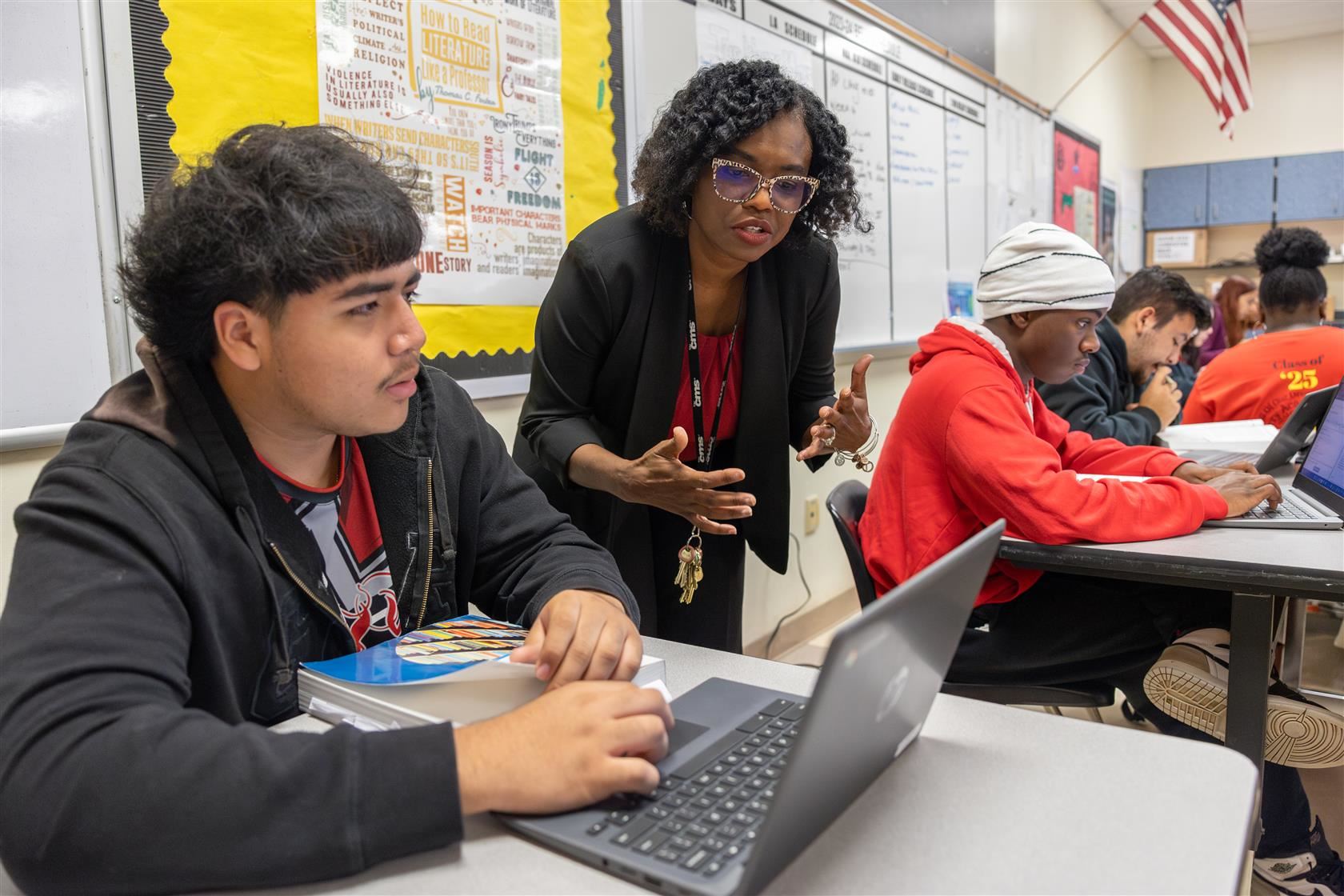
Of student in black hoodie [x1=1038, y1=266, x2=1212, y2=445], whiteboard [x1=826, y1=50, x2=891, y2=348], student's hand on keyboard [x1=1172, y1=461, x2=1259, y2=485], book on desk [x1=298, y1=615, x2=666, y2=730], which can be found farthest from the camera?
whiteboard [x1=826, y1=50, x2=891, y2=348]

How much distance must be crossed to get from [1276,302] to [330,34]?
3070 mm

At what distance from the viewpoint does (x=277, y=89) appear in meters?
1.58

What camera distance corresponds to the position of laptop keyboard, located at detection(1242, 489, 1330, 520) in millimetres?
1706

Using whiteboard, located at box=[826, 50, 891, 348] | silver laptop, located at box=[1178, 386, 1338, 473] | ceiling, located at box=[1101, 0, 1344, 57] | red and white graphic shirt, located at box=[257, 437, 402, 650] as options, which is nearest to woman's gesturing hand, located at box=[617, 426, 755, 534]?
red and white graphic shirt, located at box=[257, 437, 402, 650]

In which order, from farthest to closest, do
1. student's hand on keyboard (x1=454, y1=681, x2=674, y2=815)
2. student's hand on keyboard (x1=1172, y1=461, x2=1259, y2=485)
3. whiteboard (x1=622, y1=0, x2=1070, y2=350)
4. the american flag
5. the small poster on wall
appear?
the small poster on wall < the american flag < whiteboard (x1=622, y1=0, x2=1070, y2=350) < student's hand on keyboard (x1=1172, y1=461, x2=1259, y2=485) < student's hand on keyboard (x1=454, y1=681, x2=674, y2=815)

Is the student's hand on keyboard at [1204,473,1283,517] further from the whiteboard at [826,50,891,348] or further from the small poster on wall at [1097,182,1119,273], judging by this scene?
the small poster on wall at [1097,182,1119,273]

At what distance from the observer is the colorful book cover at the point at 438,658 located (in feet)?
2.71

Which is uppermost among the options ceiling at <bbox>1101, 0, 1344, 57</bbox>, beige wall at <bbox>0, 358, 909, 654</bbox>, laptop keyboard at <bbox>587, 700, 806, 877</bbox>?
ceiling at <bbox>1101, 0, 1344, 57</bbox>

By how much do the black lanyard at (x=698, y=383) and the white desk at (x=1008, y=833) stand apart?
1026mm

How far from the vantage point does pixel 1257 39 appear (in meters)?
7.43

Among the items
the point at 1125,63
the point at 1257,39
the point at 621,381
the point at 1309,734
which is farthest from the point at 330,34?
the point at 1257,39

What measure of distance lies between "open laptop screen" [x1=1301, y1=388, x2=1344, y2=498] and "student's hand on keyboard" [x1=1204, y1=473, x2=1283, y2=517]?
11 centimetres

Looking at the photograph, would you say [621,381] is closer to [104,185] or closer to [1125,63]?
[104,185]

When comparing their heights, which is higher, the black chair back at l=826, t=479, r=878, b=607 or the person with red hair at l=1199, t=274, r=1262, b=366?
the person with red hair at l=1199, t=274, r=1262, b=366
